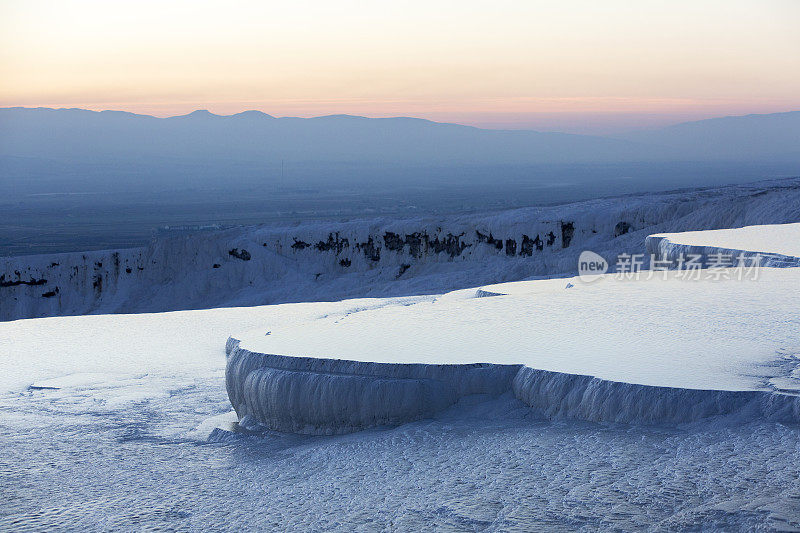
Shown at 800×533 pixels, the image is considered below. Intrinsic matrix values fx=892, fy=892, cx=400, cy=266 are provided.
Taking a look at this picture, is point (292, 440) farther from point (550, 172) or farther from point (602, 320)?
point (550, 172)

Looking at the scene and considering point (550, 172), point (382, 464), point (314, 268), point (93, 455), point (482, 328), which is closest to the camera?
point (382, 464)

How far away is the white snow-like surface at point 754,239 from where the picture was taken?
1043 cm

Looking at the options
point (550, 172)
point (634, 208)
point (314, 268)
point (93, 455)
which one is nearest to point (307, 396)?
point (93, 455)

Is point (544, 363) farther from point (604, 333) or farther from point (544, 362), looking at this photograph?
point (604, 333)

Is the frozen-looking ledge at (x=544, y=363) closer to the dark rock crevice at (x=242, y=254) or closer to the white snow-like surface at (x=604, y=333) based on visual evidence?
the white snow-like surface at (x=604, y=333)

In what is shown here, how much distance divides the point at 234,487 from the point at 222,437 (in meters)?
1.23

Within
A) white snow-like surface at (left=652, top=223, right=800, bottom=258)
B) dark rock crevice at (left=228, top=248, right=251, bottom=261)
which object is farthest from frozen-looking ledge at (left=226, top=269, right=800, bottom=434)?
dark rock crevice at (left=228, top=248, right=251, bottom=261)

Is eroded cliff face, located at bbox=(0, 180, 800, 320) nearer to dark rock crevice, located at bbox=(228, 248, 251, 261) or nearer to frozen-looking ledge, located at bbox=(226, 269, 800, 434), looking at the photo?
dark rock crevice, located at bbox=(228, 248, 251, 261)

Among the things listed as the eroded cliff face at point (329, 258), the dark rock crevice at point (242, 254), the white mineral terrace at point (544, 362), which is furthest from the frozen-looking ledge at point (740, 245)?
the dark rock crevice at point (242, 254)

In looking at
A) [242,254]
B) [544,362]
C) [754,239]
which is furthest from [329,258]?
[544,362]

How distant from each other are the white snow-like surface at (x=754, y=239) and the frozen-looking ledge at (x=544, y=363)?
95.0 inches

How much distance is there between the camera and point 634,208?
27.2 m

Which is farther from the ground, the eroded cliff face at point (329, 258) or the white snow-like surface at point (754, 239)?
the white snow-like surface at point (754, 239)

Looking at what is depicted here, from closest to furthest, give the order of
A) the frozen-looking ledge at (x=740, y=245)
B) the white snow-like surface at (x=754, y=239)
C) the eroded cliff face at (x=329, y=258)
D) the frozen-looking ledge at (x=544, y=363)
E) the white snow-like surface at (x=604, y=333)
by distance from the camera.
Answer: the frozen-looking ledge at (x=544, y=363) → the white snow-like surface at (x=604, y=333) → the frozen-looking ledge at (x=740, y=245) → the white snow-like surface at (x=754, y=239) → the eroded cliff face at (x=329, y=258)
